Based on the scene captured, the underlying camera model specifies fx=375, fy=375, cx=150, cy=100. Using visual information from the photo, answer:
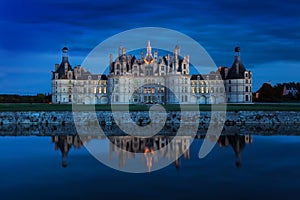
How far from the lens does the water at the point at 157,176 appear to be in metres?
9.23

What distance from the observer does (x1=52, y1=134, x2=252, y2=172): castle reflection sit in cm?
1403

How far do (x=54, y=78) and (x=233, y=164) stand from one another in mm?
56923

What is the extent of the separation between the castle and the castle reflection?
130 ft

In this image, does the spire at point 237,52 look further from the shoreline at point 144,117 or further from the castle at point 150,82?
the shoreline at point 144,117

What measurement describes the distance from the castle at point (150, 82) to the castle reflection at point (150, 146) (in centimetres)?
3962

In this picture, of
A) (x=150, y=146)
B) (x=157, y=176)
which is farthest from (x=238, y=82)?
(x=157, y=176)

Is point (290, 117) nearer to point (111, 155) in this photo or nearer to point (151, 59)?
point (111, 155)

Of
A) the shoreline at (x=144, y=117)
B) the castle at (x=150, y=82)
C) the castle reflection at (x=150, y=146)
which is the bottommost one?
the castle reflection at (x=150, y=146)

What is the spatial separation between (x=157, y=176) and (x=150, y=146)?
5779 millimetres

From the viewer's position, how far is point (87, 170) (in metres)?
11.8

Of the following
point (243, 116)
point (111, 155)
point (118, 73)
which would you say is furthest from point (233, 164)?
point (118, 73)

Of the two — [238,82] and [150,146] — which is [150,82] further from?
[150,146]

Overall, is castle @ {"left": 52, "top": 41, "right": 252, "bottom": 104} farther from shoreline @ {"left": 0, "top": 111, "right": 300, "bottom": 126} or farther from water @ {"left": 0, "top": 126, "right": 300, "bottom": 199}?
water @ {"left": 0, "top": 126, "right": 300, "bottom": 199}

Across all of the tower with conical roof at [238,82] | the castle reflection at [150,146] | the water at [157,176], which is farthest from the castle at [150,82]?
the water at [157,176]
